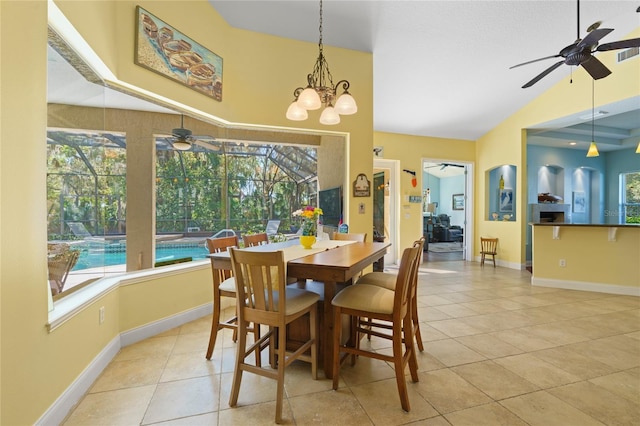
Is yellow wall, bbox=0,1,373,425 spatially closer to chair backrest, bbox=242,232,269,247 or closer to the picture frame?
chair backrest, bbox=242,232,269,247

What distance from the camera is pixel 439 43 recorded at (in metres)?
4.14

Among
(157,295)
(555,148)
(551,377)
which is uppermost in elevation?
(555,148)

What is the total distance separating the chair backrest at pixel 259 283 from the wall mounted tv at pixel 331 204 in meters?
2.51

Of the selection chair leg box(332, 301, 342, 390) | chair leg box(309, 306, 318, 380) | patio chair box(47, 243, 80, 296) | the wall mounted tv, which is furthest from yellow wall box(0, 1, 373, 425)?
chair leg box(332, 301, 342, 390)

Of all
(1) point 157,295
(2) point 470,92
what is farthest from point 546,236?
(1) point 157,295

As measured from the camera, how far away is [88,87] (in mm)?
2383

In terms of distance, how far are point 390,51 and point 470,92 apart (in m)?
2.05

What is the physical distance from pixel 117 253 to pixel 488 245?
7003 millimetres

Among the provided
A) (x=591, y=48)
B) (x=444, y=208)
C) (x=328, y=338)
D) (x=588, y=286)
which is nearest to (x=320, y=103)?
(x=328, y=338)

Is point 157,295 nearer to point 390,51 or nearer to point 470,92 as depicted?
point 390,51

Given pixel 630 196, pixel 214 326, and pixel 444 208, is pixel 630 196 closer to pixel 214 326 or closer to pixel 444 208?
pixel 444 208

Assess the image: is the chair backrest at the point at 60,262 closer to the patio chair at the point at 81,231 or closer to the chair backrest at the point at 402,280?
the patio chair at the point at 81,231

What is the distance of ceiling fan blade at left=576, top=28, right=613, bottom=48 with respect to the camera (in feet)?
8.34

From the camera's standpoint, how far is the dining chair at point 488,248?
6523mm
